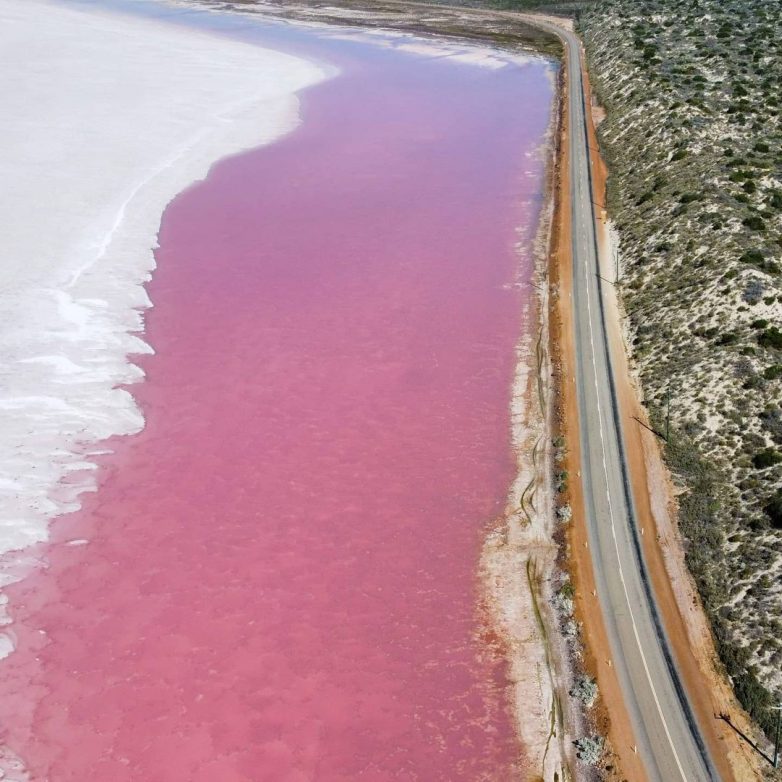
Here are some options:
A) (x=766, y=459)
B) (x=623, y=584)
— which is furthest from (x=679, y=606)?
(x=766, y=459)

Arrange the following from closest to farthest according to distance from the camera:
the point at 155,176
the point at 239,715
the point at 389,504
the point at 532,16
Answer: the point at 239,715 → the point at 389,504 → the point at 155,176 → the point at 532,16

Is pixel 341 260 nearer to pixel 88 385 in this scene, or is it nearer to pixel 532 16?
pixel 88 385

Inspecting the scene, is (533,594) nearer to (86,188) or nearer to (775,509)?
(775,509)

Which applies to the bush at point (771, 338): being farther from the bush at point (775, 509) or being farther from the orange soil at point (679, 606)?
the bush at point (775, 509)

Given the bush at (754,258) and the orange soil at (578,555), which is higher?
the bush at (754,258)

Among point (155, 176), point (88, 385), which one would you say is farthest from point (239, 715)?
point (155, 176)

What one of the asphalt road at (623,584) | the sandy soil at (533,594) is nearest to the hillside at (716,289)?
the asphalt road at (623,584)

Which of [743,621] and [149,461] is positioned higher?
[743,621]
